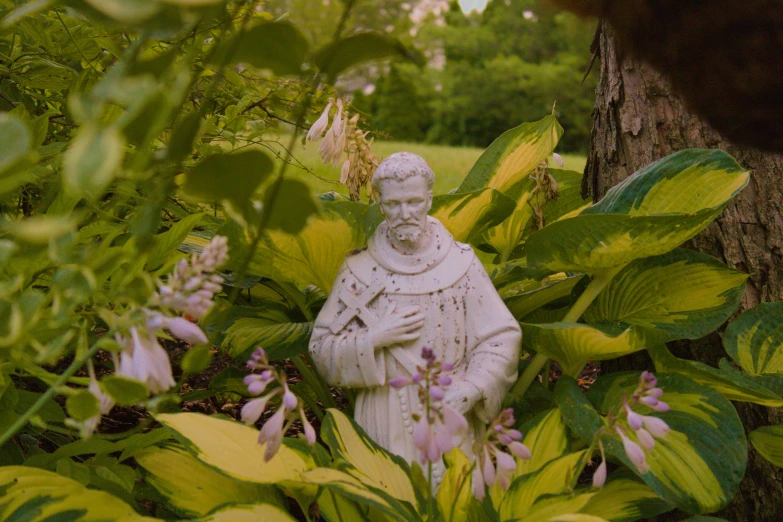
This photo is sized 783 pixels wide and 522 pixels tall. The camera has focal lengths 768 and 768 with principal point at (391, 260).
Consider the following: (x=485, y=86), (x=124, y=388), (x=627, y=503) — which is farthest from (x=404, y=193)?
(x=485, y=86)

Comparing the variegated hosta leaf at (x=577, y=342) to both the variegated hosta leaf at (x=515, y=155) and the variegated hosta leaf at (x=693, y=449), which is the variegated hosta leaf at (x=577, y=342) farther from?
the variegated hosta leaf at (x=515, y=155)

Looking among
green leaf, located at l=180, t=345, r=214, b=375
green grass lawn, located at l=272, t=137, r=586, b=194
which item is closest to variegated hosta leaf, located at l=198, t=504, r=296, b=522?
green leaf, located at l=180, t=345, r=214, b=375

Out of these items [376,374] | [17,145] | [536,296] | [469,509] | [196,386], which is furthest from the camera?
[196,386]

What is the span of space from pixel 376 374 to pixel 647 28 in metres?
1.31

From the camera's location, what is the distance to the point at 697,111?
67 centimetres

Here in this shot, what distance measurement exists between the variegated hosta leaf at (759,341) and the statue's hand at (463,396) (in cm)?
76

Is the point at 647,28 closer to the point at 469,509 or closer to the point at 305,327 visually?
the point at 469,509

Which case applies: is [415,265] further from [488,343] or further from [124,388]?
[124,388]

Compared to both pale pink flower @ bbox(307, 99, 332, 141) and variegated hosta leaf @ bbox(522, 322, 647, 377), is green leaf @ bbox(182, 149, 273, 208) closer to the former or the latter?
variegated hosta leaf @ bbox(522, 322, 647, 377)

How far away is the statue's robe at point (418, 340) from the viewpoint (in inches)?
71.8

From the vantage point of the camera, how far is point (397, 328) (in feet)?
5.87

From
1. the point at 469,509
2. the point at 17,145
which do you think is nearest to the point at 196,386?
the point at 469,509

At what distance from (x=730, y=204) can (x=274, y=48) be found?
6.31ft

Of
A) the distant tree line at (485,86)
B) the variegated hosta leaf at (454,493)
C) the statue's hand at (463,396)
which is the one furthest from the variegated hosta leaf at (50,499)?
the distant tree line at (485,86)
